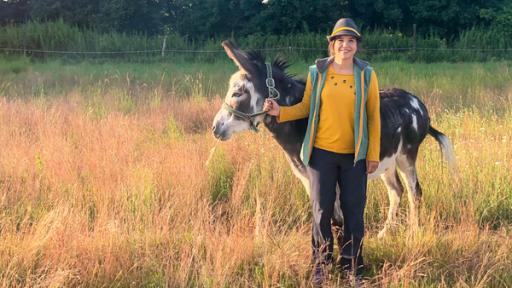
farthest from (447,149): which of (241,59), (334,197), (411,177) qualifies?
(241,59)

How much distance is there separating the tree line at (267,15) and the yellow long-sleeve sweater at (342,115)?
2715 cm

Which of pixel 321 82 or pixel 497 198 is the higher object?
pixel 321 82

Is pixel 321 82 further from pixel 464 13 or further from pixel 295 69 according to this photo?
pixel 464 13

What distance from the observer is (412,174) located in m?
4.91

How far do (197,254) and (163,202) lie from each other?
1.28m

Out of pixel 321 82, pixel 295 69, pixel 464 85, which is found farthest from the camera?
pixel 295 69

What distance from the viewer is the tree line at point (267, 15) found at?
3081cm

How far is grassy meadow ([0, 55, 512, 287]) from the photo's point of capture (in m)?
3.56

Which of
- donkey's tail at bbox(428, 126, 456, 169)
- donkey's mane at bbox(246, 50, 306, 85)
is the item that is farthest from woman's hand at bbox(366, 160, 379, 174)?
donkey's tail at bbox(428, 126, 456, 169)

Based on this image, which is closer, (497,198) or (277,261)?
(277,261)

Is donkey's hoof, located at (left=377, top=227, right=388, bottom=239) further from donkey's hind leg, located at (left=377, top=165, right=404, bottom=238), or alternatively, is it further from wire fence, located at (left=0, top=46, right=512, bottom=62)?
wire fence, located at (left=0, top=46, right=512, bottom=62)

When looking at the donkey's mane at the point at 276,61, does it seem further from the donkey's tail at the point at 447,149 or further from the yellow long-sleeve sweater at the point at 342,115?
the donkey's tail at the point at 447,149

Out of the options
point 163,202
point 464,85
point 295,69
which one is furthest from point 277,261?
point 295,69

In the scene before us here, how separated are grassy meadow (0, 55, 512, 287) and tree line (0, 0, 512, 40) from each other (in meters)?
23.9
